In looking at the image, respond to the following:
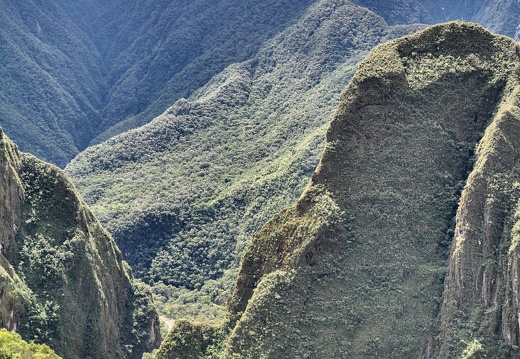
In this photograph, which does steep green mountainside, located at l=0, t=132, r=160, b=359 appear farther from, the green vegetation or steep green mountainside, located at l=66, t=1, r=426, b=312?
steep green mountainside, located at l=66, t=1, r=426, b=312

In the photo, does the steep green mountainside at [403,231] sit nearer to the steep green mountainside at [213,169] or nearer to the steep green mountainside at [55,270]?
the steep green mountainside at [55,270]

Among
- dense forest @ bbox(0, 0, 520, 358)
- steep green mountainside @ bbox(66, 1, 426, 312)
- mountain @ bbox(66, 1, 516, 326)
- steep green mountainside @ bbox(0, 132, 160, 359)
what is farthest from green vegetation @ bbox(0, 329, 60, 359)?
mountain @ bbox(66, 1, 516, 326)

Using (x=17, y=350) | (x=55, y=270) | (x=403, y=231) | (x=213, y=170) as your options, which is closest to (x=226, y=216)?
(x=213, y=170)

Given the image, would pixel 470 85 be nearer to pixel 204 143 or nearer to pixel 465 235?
pixel 465 235

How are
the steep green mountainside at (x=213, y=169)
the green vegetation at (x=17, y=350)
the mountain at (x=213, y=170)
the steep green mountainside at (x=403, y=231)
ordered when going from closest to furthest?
the green vegetation at (x=17, y=350) < the steep green mountainside at (x=403, y=231) < the mountain at (x=213, y=170) < the steep green mountainside at (x=213, y=169)

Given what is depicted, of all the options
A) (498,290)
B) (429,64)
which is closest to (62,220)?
(429,64)

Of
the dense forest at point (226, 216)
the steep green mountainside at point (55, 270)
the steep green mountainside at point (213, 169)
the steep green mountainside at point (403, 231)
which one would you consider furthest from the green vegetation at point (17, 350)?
the steep green mountainside at point (213, 169)
